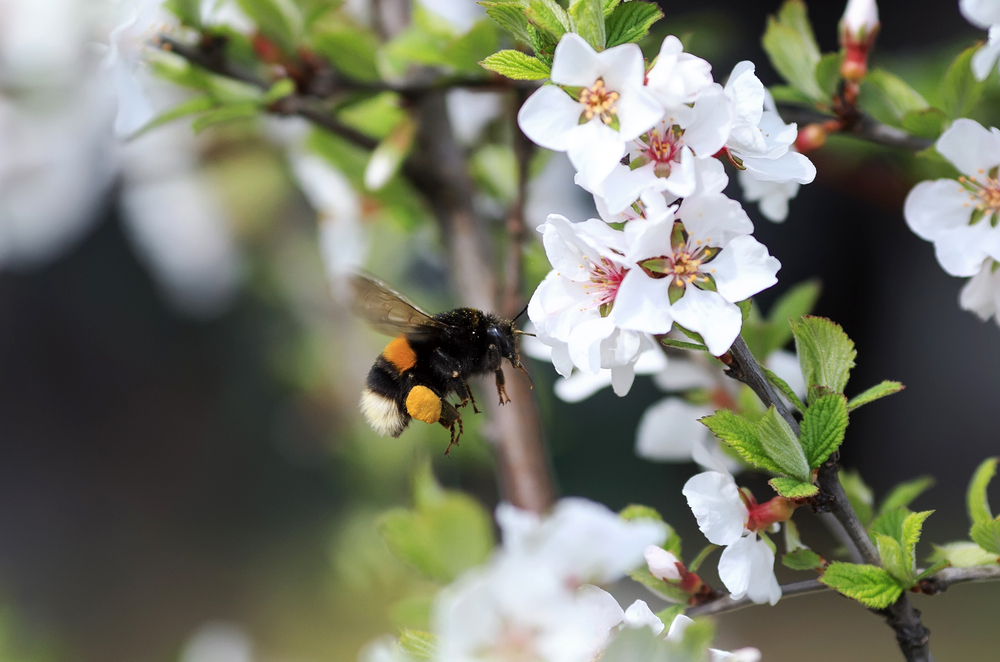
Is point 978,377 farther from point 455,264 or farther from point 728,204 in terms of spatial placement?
point 728,204

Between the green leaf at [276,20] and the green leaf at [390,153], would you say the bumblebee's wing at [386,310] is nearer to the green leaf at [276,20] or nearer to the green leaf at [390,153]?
the green leaf at [390,153]

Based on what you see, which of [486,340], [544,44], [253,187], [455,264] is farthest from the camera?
[253,187]

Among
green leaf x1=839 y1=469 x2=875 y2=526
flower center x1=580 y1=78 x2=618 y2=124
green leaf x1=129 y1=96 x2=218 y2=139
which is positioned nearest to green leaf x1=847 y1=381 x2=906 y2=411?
green leaf x1=839 y1=469 x2=875 y2=526

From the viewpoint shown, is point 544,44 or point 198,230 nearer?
point 544,44

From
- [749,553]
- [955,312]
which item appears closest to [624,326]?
[749,553]

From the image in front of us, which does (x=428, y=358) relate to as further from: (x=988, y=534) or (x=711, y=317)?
(x=988, y=534)

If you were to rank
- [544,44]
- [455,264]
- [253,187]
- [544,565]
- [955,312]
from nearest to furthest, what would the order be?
[544,565], [544,44], [455,264], [253,187], [955,312]

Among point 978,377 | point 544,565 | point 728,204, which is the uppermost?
point 728,204

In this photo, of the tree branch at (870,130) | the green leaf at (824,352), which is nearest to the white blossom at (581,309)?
the green leaf at (824,352)

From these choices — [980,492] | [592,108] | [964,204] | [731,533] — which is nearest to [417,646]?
[731,533]
